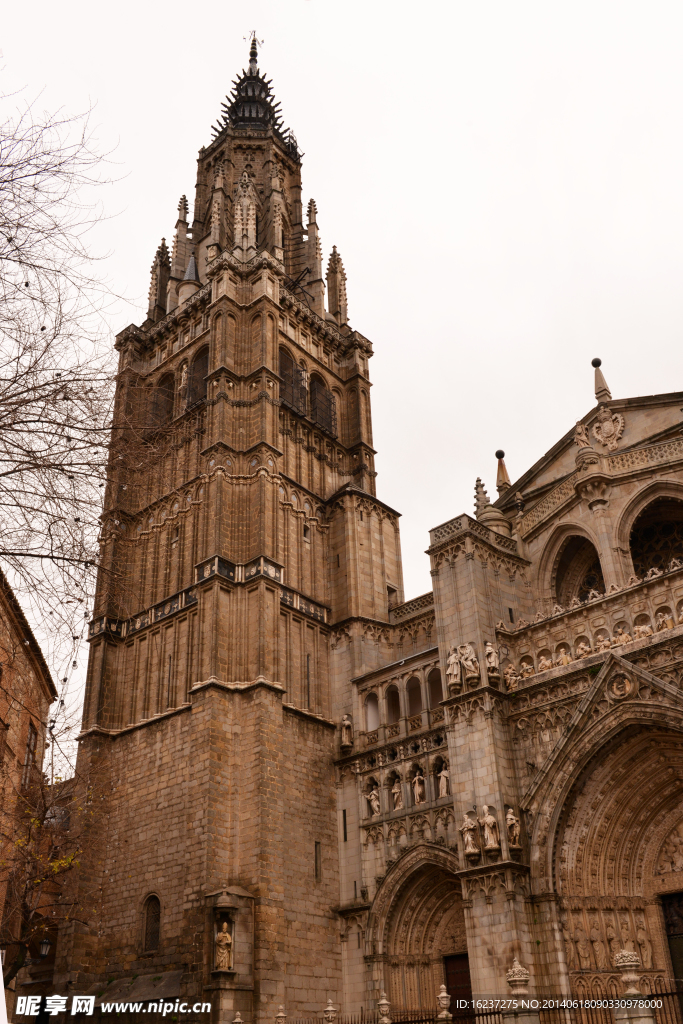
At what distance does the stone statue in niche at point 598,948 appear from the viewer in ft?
64.3

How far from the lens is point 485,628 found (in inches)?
949

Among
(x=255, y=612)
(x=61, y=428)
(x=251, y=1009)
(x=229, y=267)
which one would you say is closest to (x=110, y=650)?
(x=255, y=612)

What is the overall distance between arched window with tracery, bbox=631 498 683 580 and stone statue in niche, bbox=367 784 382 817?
10.5 metres

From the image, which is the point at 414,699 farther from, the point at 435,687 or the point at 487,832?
the point at 487,832

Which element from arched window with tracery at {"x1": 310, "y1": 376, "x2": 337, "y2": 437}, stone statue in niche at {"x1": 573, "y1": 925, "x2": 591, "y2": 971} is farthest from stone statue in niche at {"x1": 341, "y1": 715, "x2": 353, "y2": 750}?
arched window with tracery at {"x1": 310, "y1": 376, "x2": 337, "y2": 437}

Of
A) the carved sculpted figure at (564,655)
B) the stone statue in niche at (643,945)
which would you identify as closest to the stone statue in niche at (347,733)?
the carved sculpted figure at (564,655)

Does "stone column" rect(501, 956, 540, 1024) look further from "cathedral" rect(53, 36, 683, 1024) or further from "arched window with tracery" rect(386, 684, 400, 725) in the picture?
"arched window with tracery" rect(386, 684, 400, 725)

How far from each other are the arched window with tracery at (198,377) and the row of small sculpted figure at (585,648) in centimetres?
1769

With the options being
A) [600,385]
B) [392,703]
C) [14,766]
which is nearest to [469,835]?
[392,703]

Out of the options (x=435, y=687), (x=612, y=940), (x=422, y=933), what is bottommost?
(x=612, y=940)

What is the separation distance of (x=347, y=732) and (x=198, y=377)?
53.0 ft

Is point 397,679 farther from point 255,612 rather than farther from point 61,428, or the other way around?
point 61,428

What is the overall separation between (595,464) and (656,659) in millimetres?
7758

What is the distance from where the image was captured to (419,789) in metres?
25.7
